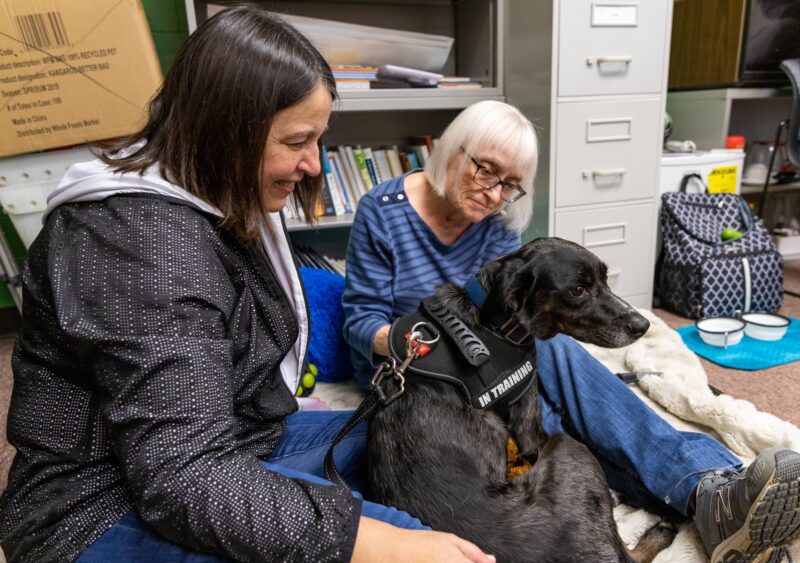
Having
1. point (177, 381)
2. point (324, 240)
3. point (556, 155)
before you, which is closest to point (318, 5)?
point (324, 240)

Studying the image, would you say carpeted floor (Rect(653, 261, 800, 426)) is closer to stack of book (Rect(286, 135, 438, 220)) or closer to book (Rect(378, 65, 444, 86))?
stack of book (Rect(286, 135, 438, 220))

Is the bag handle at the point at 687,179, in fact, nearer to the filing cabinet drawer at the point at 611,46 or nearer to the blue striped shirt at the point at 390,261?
the filing cabinet drawer at the point at 611,46

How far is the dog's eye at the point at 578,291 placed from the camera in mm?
1290

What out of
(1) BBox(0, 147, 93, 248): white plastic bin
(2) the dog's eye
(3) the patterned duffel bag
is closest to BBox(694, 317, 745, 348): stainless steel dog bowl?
(3) the patterned duffel bag

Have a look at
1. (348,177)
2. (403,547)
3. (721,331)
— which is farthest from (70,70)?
(721,331)

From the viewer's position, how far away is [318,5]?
9.07 feet

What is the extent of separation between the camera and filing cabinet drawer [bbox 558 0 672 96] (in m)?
2.35

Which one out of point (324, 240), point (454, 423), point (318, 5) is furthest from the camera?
point (324, 240)

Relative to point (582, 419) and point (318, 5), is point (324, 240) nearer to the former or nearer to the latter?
point (318, 5)

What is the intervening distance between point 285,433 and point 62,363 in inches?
20.3

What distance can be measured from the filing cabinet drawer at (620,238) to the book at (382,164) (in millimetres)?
907

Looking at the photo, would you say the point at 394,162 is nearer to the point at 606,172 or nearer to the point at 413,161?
the point at 413,161

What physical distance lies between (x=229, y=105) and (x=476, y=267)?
3.38 feet

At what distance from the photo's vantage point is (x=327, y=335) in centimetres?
203
